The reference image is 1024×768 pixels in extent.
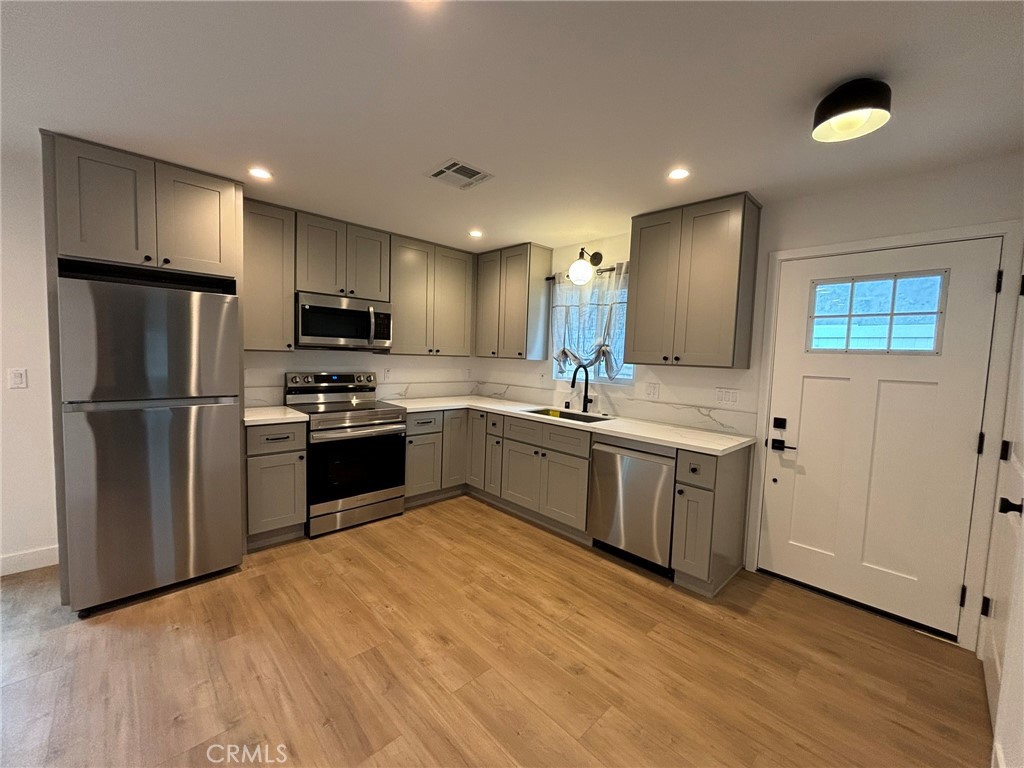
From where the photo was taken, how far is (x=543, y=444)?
3.38 meters

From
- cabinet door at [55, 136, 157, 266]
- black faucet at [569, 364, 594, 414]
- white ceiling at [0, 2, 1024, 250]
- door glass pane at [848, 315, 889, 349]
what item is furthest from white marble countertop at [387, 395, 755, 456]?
cabinet door at [55, 136, 157, 266]

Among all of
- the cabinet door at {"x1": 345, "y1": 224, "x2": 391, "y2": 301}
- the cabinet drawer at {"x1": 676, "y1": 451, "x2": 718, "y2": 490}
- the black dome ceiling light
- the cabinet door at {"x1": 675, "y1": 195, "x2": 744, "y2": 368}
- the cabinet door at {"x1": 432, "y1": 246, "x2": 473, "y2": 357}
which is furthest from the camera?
the cabinet door at {"x1": 432, "y1": 246, "x2": 473, "y2": 357}

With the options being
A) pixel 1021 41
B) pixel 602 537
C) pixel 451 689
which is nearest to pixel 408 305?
pixel 602 537

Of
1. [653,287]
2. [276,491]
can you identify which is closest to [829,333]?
[653,287]

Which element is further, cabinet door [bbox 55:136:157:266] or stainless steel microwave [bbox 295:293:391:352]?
stainless steel microwave [bbox 295:293:391:352]

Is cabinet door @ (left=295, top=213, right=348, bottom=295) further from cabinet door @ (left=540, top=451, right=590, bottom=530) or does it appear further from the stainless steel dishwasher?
the stainless steel dishwasher

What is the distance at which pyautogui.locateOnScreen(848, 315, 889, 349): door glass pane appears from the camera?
235cm

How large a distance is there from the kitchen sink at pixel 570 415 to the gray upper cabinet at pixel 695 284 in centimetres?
69

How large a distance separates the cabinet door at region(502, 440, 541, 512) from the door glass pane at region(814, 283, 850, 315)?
7.13 ft

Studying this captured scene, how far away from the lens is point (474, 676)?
184 centimetres

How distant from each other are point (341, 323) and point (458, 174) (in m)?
1.73

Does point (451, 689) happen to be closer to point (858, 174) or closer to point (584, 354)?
point (584, 354)

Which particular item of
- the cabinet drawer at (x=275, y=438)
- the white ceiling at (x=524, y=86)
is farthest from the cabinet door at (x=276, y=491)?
the white ceiling at (x=524, y=86)

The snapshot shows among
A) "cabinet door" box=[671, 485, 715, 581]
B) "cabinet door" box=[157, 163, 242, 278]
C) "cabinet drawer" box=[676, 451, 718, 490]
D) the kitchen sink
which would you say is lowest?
"cabinet door" box=[671, 485, 715, 581]
